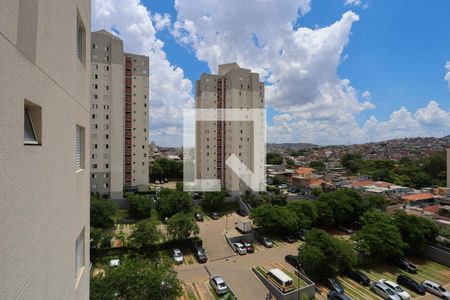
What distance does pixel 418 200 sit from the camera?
29625 millimetres

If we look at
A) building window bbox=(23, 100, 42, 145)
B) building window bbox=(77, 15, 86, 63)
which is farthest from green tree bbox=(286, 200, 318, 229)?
building window bbox=(23, 100, 42, 145)

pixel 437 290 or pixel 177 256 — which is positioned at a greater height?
pixel 177 256

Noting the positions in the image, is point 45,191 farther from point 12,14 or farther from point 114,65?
point 114,65

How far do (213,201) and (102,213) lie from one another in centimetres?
1091

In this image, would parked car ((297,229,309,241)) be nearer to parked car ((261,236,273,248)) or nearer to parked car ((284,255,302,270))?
parked car ((261,236,273,248))

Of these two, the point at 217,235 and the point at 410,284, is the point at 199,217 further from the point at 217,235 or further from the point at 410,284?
the point at 410,284

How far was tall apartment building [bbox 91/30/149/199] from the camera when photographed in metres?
24.0

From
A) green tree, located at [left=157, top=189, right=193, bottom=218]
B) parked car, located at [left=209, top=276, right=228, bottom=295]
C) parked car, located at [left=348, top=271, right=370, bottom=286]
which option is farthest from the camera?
green tree, located at [left=157, top=189, right=193, bottom=218]

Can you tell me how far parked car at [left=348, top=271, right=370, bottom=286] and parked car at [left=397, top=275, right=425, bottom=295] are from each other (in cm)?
193

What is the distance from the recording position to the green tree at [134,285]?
834 cm

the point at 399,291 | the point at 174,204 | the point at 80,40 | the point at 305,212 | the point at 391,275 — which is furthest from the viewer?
the point at 174,204

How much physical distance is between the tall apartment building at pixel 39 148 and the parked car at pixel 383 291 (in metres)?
14.4

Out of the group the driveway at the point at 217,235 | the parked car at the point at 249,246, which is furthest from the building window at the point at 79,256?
the parked car at the point at 249,246

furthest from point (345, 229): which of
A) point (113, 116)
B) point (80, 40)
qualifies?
point (113, 116)
